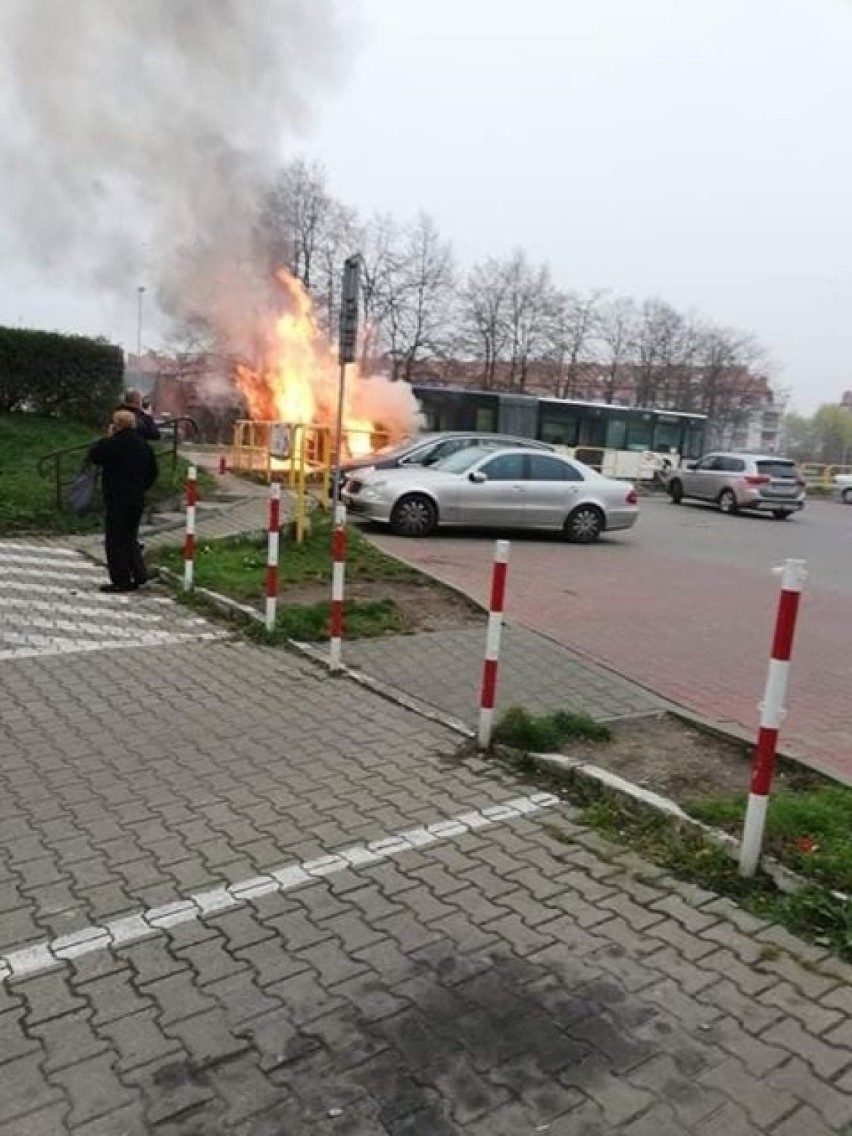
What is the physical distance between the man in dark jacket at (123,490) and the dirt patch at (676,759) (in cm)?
524

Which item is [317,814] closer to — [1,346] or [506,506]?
[506,506]

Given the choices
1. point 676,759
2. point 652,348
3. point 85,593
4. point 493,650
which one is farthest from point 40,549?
point 652,348

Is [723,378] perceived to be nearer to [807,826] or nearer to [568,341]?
[568,341]

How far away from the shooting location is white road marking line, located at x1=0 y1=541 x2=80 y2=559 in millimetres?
10695

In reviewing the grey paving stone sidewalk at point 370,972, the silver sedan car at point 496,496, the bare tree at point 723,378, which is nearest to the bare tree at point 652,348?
the bare tree at point 723,378

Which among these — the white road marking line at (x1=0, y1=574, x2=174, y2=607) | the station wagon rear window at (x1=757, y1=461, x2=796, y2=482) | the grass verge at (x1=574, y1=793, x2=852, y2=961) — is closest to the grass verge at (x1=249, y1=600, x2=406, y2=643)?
the white road marking line at (x1=0, y1=574, x2=174, y2=607)

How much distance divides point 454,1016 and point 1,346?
16359 mm

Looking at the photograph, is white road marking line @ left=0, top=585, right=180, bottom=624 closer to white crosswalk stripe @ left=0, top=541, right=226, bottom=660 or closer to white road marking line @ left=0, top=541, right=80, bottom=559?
white crosswalk stripe @ left=0, top=541, right=226, bottom=660

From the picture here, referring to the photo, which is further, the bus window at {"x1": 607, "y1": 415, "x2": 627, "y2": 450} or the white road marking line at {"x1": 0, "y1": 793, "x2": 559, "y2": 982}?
the bus window at {"x1": 607, "y1": 415, "x2": 627, "y2": 450}

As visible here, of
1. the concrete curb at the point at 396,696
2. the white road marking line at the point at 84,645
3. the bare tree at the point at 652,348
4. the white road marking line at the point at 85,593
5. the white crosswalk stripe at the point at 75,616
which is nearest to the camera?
the concrete curb at the point at 396,696

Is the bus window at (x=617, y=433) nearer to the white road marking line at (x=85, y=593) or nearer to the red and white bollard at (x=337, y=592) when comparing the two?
the white road marking line at (x=85, y=593)

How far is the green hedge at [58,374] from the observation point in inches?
653

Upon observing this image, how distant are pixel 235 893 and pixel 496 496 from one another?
37.1 ft

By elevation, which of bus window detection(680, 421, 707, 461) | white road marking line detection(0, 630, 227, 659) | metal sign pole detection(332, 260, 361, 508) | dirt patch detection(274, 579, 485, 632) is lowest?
white road marking line detection(0, 630, 227, 659)
